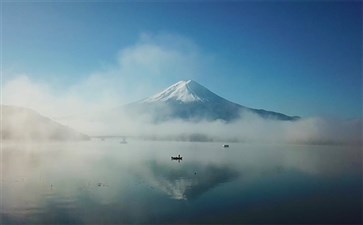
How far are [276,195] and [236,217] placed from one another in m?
3.64

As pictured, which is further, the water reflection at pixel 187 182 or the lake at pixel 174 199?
the water reflection at pixel 187 182

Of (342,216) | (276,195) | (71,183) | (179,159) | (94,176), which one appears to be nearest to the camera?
(342,216)

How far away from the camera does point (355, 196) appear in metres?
12.9

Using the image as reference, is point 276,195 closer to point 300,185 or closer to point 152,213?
point 300,185

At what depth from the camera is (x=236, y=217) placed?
31.8ft

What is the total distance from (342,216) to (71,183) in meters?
10.1

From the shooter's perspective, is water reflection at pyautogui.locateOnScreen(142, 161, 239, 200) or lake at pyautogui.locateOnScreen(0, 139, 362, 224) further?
water reflection at pyautogui.locateOnScreen(142, 161, 239, 200)

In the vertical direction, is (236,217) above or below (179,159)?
below

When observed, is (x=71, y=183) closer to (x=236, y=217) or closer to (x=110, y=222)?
(x=110, y=222)

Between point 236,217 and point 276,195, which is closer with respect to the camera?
point 236,217

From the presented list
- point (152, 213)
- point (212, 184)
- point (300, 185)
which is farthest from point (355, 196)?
point (152, 213)

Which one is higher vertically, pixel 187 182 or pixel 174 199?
pixel 187 182

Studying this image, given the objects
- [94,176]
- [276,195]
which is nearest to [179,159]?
[94,176]

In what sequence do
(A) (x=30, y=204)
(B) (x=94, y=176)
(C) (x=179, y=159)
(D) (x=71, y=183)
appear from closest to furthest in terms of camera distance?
1. (A) (x=30, y=204)
2. (D) (x=71, y=183)
3. (B) (x=94, y=176)
4. (C) (x=179, y=159)
